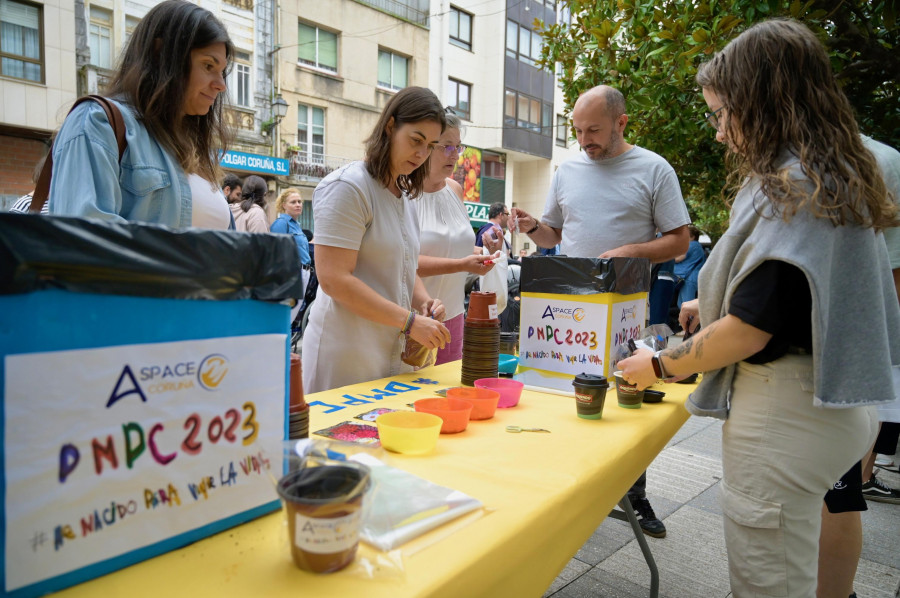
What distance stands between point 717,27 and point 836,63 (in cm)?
97

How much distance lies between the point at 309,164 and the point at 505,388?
13.6 m

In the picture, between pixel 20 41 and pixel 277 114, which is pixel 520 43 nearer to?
pixel 277 114

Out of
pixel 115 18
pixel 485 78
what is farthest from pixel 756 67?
pixel 485 78

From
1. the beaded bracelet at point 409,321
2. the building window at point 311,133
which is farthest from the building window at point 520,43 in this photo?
the beaded bracelet at point 409,321

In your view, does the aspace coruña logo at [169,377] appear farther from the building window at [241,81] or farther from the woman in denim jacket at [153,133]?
the building window at [241,81]

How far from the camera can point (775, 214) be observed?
45.9 inches

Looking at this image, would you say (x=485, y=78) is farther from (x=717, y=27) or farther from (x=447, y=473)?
(x=447, y=473)

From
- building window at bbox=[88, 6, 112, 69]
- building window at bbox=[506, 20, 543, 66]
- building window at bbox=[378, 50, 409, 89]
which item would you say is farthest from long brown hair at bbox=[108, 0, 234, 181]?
building window at bbox=[506, 20, 543, 66]

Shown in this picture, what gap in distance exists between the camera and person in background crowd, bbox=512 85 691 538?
245 centimetres

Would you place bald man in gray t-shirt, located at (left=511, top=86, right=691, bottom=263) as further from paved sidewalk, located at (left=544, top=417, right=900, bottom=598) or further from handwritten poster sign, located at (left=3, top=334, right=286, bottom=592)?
handwritten poster sign, located at (left=3, top=334, right=286, bottom=592)

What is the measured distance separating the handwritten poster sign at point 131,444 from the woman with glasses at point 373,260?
35.4 inches

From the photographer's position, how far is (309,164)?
1421 centimetres

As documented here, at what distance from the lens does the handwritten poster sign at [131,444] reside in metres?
0.62

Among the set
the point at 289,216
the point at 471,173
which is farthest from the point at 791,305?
the point at 471,173
